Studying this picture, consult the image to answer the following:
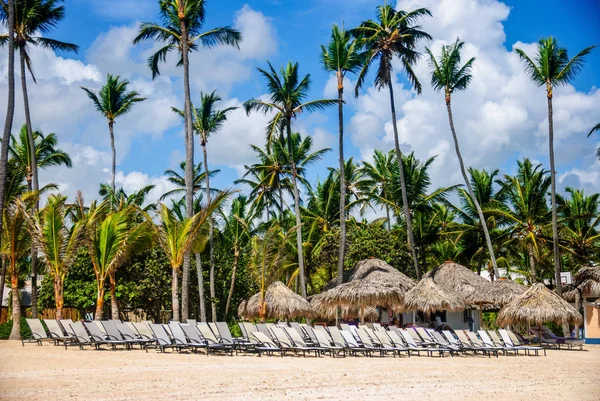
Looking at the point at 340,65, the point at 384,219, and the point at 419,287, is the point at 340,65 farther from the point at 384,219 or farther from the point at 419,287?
the point at 384,219

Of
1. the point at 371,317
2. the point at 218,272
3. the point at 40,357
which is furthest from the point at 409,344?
the point at 218,272

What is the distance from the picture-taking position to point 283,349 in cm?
1730

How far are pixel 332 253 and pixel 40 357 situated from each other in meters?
20.8

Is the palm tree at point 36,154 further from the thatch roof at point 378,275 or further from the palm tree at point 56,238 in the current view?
the thatch roof at point 378,275

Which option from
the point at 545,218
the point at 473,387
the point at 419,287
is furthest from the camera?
the point at 545,218

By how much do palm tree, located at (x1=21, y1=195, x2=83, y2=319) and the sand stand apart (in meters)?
4.47

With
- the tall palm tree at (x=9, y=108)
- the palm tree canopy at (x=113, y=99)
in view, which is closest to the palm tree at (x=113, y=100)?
the palm tree canopy at (x=113, y=99)

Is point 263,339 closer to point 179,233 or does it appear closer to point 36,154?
point 179,233

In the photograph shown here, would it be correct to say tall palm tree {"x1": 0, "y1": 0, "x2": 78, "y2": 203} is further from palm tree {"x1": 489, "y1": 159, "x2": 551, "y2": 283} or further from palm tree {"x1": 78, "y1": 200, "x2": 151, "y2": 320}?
palm tree {"x1": 489, "y1": 159, "x2": 551, "y2": 283}

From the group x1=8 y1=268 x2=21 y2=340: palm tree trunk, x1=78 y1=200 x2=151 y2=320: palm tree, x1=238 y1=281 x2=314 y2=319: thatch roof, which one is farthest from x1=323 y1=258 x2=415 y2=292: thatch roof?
x1=8 y1=268 x2=21 y2=340: palm tree trunk

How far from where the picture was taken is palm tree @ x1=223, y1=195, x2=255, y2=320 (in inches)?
1380

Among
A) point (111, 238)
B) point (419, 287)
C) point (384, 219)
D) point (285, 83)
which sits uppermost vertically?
point (285, 83)

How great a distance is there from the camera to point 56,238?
2144 cm

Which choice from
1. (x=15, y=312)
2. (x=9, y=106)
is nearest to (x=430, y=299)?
(x=15, y=312)
